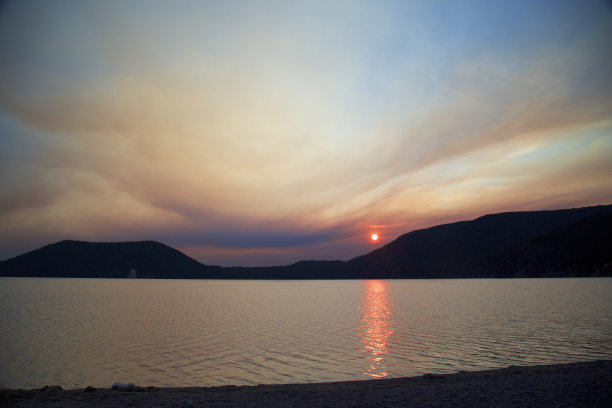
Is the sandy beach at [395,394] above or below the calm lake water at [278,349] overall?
above

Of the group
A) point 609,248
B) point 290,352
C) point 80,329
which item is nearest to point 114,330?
point 80,329

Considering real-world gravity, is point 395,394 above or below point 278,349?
above

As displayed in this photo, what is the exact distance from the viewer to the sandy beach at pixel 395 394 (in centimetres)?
1468

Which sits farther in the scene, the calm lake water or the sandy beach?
the calm lake water

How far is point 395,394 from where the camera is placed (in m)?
16.2

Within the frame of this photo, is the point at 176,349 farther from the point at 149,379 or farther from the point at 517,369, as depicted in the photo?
the point at 517,369

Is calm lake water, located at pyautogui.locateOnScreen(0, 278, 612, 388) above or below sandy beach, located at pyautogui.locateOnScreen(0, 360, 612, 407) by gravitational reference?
below

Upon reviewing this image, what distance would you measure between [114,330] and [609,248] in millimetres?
239270

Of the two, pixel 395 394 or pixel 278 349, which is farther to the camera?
pixel 278 349

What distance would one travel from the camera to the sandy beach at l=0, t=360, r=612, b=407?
14.7 metres

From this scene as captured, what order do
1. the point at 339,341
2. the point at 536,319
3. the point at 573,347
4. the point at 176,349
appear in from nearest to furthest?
the point at 573,347 → the point at 176,349 → the point at 339,341 → the point at 536,319

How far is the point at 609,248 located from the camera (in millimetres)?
198625

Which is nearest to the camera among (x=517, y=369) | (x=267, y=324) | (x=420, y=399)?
(x=420, y=399)

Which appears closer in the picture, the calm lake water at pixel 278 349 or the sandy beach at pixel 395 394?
the sandy beach at pixel 395 394
